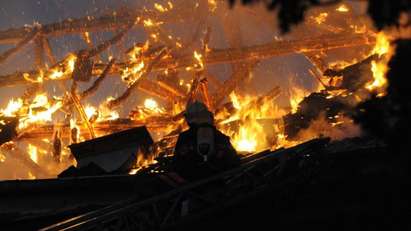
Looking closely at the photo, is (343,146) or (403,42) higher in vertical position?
(343,146)

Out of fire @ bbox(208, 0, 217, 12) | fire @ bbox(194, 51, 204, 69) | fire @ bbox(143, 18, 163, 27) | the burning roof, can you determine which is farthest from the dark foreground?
fire @ bbox(208, 0, 217, 12)

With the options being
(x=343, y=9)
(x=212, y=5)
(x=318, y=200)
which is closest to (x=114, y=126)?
(x=212, y=5)

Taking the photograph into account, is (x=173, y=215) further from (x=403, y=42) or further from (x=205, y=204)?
(x=403, y=42)

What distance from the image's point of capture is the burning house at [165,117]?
8.07 m

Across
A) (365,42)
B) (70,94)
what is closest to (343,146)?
(365,42)

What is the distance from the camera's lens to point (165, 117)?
60.0ft

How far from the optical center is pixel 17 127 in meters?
16.7

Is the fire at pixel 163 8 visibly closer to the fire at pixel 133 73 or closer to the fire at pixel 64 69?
the fire at pixel 133 73

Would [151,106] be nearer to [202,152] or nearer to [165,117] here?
[165,117]

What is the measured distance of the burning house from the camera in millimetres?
8070

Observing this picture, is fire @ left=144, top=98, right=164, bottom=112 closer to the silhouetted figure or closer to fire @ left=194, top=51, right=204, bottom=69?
fire @ left=194, top=51, right=204, bottom=69

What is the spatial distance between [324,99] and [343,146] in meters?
5.05

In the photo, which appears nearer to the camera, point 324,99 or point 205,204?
point 205,204

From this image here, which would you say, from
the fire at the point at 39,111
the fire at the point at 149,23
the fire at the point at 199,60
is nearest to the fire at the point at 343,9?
the fire at the point at 199,60
